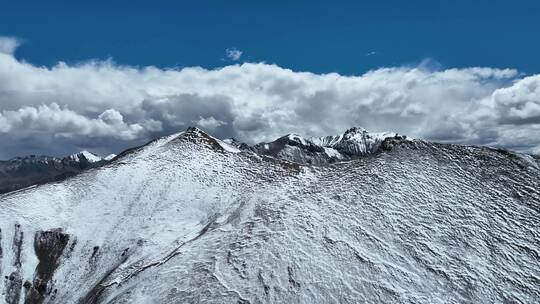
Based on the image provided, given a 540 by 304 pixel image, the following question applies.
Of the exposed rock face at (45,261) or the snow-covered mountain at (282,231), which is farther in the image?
the exposed rock face at (45,261)

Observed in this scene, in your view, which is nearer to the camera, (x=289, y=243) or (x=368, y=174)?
(x=289, y=243)

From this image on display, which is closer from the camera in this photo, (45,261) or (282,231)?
(282,231)

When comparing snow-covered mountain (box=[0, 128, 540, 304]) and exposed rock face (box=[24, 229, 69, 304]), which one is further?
exposed rock face (box=[24, 229, 69, 304])

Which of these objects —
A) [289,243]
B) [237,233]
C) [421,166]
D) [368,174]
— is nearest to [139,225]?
[237,233]

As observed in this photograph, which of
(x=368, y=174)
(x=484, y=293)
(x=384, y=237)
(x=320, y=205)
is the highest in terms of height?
(x=368, y=174)

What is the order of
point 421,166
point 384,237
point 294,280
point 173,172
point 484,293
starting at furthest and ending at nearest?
point 173,172
point 421,166
point 384,237
point 294,280
point 484,293

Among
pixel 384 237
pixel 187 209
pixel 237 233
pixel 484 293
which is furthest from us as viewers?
pixel 187 209

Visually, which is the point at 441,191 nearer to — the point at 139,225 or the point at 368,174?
the point at 368,174

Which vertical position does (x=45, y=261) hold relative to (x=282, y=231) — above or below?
below
